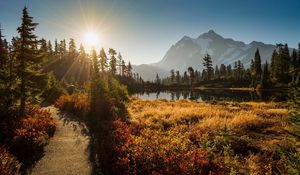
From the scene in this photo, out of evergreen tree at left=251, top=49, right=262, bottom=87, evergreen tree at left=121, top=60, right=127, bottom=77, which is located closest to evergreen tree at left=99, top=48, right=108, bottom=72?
evergreen tree at left=121, top=60, right=127, bottom=77

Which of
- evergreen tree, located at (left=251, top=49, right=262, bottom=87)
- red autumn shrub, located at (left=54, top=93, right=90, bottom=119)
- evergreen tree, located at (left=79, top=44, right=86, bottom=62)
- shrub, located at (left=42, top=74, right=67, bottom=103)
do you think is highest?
evergreen tree, located at (left=79, top=44, right=86, bottom=62)

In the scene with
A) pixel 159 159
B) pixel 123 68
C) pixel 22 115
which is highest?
pixel 123 68

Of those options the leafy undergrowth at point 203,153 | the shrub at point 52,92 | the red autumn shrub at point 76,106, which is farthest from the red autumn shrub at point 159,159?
the shrub at point 52,92

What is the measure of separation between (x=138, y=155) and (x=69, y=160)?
3413 mm

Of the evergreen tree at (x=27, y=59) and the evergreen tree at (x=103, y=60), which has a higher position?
the evergreen tree at (x=103, y=60)

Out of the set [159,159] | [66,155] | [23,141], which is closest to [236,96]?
[159,159]

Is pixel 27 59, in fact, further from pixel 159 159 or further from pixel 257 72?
pixel 257 72

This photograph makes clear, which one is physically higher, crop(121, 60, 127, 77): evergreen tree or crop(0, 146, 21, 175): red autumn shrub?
crop(121, 60, 127, 77): evergreen tree

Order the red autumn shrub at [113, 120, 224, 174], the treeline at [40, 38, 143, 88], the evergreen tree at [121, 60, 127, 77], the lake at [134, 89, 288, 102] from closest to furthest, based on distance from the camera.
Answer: the red autumn shrub at [113, 120, 224, 174], the lake at [134, 89, 288, 102], the treeline at [40, 38, 143, 88], the evergreen tree at [121, 60, 127, 77]

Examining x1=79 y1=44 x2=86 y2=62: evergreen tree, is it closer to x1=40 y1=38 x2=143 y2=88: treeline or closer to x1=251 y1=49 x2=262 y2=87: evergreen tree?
x1=40 y1=38 x2=143 y2=88: treeline

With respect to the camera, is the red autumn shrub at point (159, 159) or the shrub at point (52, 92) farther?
the shrub at point (52, 92)

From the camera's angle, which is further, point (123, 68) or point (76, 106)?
point (123, 68)

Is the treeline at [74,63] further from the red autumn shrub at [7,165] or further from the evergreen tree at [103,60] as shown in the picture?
the red autumn shrub at [7,165]

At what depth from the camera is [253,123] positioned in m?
14.3
